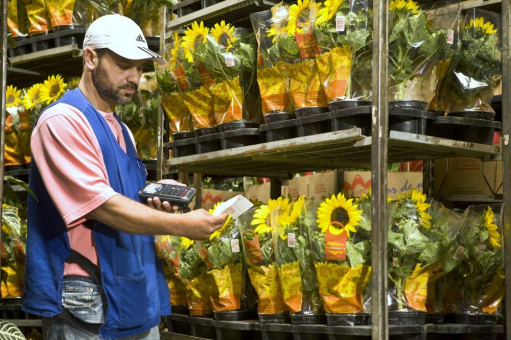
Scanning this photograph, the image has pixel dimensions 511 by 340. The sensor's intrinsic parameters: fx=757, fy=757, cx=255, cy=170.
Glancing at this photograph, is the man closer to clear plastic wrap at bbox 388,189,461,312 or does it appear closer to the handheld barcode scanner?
the handheld barcode scanner

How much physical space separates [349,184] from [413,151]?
0.78 meters

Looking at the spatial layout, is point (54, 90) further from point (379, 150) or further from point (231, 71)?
point (379, 150)

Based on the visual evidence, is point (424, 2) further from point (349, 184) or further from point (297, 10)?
point (349, 184)

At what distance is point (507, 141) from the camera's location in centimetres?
292

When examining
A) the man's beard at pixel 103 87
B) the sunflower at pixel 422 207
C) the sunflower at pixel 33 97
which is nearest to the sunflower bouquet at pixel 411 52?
the sunflower at pixel 422 207

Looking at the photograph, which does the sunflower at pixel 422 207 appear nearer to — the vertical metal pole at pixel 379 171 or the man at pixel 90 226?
the vertical metal pole at pixel 379 171

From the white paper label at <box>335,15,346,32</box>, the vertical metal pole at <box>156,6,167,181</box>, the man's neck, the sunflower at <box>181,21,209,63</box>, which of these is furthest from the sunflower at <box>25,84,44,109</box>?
the white paper label at <box>335,15,346,32</box>

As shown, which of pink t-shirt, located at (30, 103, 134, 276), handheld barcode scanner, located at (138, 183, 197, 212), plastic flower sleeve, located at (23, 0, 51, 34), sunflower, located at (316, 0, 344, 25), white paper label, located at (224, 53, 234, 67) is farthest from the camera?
plastic flower sleeve, located at (23, 0, 51, 34)

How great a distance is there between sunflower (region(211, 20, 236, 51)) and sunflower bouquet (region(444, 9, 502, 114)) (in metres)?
1.03

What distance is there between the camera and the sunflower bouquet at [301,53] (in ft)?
9.99

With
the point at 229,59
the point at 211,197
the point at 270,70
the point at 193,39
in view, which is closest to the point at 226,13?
the point at 193,39

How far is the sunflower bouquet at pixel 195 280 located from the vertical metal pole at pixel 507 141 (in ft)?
4.41

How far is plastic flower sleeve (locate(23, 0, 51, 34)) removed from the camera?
194 inches

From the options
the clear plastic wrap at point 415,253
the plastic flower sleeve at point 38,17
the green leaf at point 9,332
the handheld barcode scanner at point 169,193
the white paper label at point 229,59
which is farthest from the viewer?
the plastic flower sleeve at point 38,17
